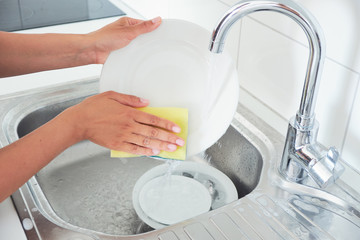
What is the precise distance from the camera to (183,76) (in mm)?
930

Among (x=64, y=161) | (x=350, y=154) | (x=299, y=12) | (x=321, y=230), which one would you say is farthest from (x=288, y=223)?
(x=64, y=161)

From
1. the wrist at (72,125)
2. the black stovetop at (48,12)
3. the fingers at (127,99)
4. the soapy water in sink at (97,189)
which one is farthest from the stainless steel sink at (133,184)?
the black stovetop at (48,12)

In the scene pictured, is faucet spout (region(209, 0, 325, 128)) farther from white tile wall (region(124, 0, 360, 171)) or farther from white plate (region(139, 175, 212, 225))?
white plate (region(139, 175, 212, 225))

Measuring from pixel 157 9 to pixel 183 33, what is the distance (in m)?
0.66

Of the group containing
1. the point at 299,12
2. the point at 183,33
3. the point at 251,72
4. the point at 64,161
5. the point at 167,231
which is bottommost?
the point at 64,161

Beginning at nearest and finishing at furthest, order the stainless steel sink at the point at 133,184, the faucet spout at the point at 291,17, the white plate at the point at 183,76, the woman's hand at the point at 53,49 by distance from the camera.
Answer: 1. the faucet spout at the point at 291,17
2. the stainless steel sink at the point at 133,184
3. the white plate at the point at 183,76
4. the woman's hand at the point at 53,49

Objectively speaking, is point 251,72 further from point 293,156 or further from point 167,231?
point 167,231

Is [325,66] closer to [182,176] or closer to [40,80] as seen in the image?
[182,176]

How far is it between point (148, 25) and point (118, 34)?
0.10m

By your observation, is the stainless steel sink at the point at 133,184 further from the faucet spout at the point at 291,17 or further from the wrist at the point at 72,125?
the faucet spout at the point at 291,17

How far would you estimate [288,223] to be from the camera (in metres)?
0.78

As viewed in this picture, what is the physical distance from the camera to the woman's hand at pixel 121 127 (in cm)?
82

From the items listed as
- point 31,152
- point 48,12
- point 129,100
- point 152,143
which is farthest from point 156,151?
point 48,12

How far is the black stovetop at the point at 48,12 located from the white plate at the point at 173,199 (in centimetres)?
87
